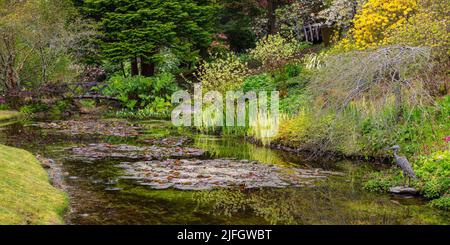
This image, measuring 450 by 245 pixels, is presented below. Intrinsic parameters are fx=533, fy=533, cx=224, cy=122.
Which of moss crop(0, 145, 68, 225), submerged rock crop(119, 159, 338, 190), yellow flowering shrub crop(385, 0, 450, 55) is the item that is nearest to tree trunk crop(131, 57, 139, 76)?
yellow flowering shrub crop(385, 0, 450, 55)

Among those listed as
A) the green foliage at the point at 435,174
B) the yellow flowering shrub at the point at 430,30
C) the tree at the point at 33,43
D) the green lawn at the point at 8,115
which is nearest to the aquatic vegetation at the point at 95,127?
the green lawn at the point at 8,115

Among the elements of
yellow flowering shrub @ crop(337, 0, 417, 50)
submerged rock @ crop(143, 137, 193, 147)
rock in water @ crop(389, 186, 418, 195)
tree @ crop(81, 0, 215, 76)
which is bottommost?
rock in water @ crop(389, 186, 418, 195)

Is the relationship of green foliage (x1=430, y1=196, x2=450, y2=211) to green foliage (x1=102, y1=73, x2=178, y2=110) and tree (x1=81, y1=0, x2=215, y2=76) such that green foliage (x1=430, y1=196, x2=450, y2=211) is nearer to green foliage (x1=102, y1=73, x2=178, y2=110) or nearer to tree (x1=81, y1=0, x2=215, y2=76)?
green foliage (x1=102, y1=73, x2=178, y2=110)

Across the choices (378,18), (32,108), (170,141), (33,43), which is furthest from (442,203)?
(33,43)

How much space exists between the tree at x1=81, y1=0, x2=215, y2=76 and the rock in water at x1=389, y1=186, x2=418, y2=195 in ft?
62.8

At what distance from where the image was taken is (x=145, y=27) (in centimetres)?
2773

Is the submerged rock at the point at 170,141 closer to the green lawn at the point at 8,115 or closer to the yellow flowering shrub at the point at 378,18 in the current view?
the yellow flowering shrub at the point at 378,18

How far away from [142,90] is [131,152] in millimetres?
12046

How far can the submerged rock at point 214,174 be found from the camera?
1034cm

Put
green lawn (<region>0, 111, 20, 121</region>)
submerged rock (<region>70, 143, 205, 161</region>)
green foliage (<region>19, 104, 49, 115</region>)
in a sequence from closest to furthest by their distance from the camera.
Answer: submerged rock (<region>70, 143, 205, 161</region>), green lawn (<region>0, 111, 20, 121</region>), green foliage (<region>19, 104, 49, 115</region>)

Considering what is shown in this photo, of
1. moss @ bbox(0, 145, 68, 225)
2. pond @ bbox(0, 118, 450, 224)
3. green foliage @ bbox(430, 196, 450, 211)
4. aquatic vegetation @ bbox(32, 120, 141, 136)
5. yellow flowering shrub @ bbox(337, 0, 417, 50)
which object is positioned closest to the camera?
moss @ bbox(0, 145, 68, 225)

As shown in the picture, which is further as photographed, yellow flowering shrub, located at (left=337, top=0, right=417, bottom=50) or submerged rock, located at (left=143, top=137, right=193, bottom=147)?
yellow flowering shrub, located at (left=337, top=0, right=417, bottom=50)

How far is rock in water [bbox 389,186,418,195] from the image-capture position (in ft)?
31.1
